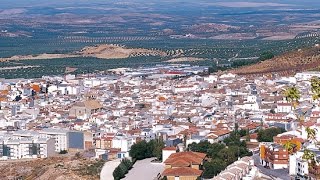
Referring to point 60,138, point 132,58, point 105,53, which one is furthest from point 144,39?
point 60,138

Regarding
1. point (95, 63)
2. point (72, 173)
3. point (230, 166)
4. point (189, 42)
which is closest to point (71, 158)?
point (72, 173)

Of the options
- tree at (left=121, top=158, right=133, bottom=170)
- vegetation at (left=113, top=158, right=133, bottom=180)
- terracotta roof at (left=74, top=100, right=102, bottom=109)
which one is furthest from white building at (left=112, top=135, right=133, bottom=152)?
terracotta roof at (left=74, top=100, right=102, bottom=109)

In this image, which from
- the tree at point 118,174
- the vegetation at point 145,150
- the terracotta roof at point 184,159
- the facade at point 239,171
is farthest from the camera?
the vegetation at point 145,150

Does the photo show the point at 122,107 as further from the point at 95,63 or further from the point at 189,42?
the point at 189,42

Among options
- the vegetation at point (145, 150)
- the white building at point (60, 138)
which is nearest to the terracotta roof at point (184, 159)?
the vegetation at point (145, 150)

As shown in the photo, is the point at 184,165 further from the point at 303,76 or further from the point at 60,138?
the point at 303,76

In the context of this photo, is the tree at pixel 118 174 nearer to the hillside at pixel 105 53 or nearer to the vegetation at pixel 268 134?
the vegetation at pixel 268 134
